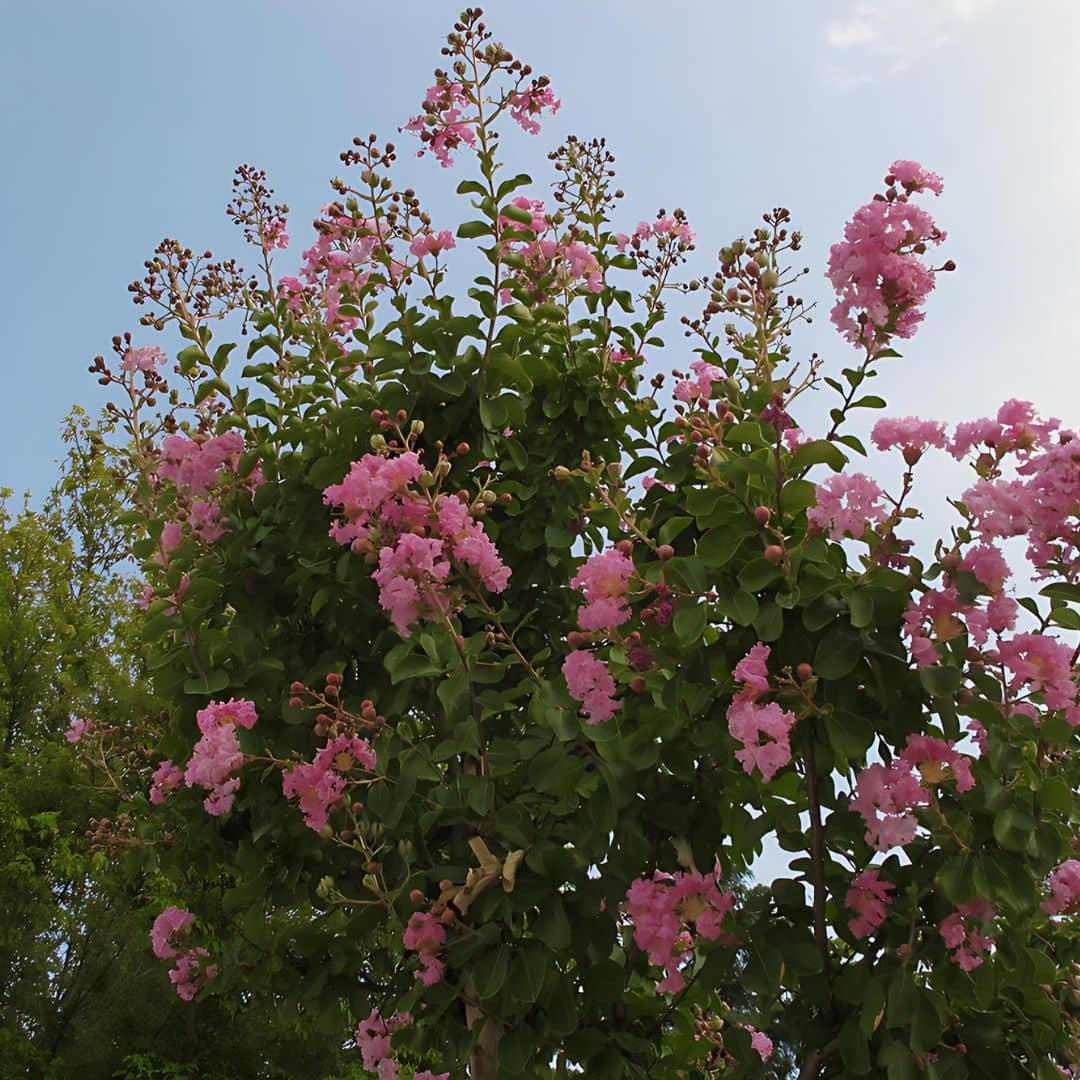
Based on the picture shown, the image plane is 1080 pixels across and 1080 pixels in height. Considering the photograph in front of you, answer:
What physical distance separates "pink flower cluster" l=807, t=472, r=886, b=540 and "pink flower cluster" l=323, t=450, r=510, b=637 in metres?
0.65

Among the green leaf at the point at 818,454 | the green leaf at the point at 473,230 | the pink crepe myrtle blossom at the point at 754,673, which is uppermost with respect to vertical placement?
the green leaf at the point at 473,230

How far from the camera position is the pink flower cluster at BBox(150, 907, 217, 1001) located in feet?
10.2

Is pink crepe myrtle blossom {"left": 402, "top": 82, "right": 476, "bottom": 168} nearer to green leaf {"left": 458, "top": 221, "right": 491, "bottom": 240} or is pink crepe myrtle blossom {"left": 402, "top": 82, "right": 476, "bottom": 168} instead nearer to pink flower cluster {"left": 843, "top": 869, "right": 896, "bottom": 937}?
green leaf {"left": 458, "top": 221, "right": 491, "bottom": 240}

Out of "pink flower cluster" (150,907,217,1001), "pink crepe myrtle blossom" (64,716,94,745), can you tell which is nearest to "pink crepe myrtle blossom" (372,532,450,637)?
"pink flower cluster" (150,907,217,1001)

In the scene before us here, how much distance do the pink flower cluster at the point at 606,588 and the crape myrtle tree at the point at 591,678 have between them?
0.01 metres

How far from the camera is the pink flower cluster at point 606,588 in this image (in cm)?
215

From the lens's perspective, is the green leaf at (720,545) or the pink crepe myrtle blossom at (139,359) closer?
the green leaf at (720,545)

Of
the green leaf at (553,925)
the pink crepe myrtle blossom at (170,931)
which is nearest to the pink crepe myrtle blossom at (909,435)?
the green leaf at (553,925)

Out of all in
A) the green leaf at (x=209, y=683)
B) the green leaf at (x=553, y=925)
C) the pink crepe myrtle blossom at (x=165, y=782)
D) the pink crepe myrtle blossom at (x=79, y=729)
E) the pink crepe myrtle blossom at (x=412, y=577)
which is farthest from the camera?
the pink crepe myrtle blossom at (x=79, y=729)

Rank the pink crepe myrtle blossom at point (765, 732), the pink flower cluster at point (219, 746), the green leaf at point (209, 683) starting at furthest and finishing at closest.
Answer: the green leaf at point (209, 683) < the pink flower cluster at point (219, 746) < the pink crepe myrtle blossom at point (765, 732)

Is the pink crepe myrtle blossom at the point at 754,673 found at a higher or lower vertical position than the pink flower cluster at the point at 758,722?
higher

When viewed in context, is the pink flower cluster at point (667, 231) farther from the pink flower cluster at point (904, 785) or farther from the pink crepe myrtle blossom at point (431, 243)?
the pink flower cluster at point (904, 785)

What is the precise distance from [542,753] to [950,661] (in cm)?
80

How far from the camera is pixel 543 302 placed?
3.23 m
